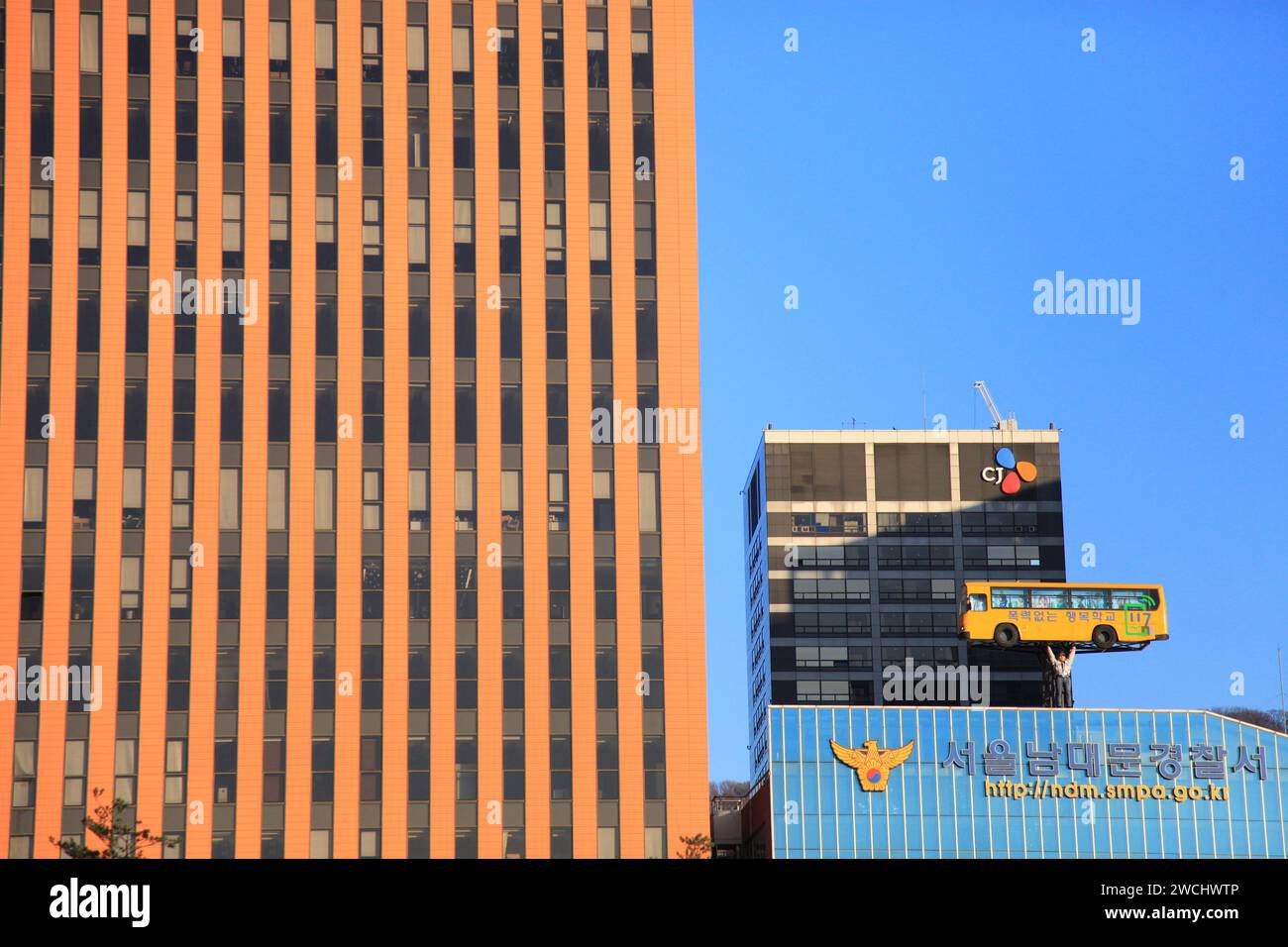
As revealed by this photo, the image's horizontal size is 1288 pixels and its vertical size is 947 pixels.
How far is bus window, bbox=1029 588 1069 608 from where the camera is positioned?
140 metres

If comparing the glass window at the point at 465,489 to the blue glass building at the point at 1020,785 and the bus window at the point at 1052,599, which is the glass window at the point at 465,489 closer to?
the blue glass building at the point at 1020,785

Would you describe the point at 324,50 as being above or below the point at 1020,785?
above

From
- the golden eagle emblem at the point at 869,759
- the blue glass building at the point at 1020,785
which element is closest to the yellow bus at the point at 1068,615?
the blue glass building at the point at 1020,785

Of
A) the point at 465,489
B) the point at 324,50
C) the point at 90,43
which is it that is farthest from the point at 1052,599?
the point at 90,43

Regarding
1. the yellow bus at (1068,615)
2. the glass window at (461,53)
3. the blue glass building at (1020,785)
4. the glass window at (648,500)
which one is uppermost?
the glass window at (461,53)

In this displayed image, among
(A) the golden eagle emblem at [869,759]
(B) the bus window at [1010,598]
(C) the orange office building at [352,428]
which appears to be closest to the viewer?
(C) the orange office building at [352,428]

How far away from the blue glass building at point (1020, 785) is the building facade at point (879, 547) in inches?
2474

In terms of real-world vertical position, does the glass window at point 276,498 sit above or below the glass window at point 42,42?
below

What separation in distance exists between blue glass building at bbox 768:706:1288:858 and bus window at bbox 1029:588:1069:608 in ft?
45.3

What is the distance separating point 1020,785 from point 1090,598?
69.5 feet

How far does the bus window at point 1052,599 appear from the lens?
13975cm

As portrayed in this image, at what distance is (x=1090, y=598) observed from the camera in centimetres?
14075

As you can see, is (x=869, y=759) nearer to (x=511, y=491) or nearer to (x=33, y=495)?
(x=511, y=491)
